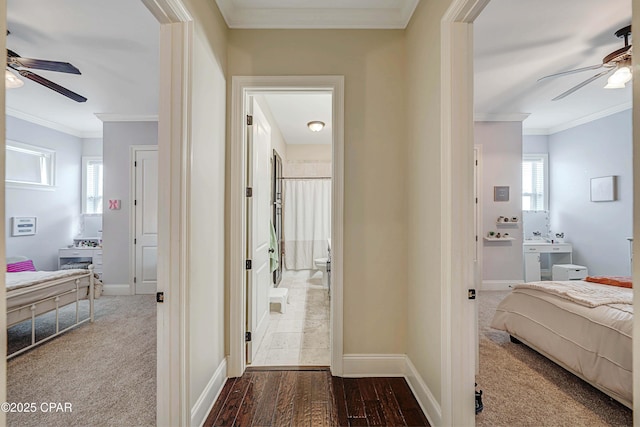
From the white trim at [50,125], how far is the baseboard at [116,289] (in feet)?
9.20

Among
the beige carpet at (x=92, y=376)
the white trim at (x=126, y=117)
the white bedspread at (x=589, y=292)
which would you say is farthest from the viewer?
the white trim at (x=126, y=117)

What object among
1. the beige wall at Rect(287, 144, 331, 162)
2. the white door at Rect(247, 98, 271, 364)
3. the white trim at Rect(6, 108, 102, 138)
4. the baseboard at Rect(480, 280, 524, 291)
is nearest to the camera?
the white door at Rect(247, 98, 271, 364)

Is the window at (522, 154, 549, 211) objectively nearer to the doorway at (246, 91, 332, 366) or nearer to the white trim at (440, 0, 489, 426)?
the doorway at (246, 91, 332, 366)

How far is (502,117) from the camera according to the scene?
179 inches

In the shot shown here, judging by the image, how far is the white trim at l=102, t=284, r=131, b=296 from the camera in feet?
14.6

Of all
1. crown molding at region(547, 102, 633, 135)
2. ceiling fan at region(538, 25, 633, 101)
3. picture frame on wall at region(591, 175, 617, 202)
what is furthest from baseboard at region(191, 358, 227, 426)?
crown molding at region(547, 102, 633, 135)

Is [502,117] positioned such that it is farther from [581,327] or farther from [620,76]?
[581,327]

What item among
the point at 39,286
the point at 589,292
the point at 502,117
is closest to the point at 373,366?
the point at 589,292

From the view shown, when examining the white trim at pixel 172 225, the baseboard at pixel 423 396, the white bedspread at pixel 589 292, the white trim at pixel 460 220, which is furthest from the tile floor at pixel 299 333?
the white bedspread at pixel 589 292

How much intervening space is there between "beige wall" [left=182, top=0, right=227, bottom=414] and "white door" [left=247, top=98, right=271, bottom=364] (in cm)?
25

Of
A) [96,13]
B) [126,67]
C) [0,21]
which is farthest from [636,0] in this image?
[126,67]

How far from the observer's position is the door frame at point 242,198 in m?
2.16

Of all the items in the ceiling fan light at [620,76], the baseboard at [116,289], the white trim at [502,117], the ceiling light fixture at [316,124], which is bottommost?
the baseboard at [116,289]

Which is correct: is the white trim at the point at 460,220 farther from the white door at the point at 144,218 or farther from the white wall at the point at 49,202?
the white wall at the point at 49,202
